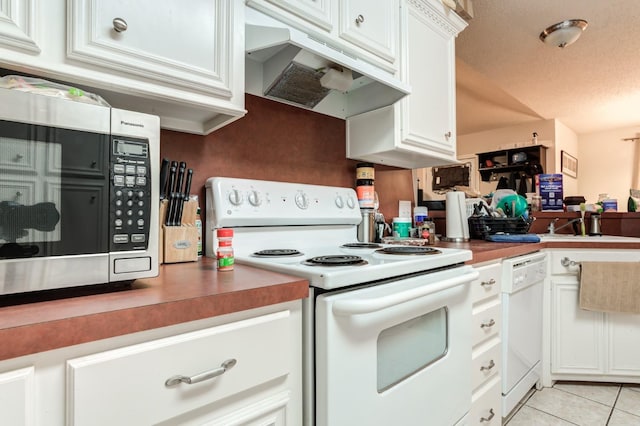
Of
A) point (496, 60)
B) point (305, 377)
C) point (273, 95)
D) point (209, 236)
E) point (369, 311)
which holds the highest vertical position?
point (496, 60)

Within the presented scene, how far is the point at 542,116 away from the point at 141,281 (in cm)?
569

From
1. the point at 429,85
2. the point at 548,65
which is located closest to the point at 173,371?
the point at 429,85

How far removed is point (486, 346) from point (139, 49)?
161 cm

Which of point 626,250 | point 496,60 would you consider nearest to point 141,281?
point 626,250

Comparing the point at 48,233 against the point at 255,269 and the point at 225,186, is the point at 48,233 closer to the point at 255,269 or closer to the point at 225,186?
the point at 255,269

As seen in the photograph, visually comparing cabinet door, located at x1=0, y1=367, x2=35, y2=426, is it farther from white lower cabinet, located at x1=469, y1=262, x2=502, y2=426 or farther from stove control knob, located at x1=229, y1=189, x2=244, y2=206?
white lower cabinet, located at x1=469, y1=262, x2=502, y2=426

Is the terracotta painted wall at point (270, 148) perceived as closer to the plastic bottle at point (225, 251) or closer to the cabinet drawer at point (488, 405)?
the plastic bottle at point (225, 251)

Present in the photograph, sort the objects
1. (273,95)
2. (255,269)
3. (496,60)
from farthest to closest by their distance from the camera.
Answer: (496,60) < (273,95) < (255,269)

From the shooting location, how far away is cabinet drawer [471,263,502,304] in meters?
1.33

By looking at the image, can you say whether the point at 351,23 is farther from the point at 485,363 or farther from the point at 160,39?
the point at 485,363

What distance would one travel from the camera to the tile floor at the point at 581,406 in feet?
5.34

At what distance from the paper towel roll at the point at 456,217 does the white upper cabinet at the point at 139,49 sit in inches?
53.6

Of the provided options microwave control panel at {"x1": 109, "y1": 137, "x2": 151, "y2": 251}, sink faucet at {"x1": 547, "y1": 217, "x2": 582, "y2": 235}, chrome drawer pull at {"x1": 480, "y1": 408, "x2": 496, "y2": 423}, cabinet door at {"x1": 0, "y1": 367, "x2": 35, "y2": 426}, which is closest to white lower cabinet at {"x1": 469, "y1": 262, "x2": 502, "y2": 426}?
chrome drawer pull at {"x1": 480, "y1": 408, "x2": 496, "y2": 423}

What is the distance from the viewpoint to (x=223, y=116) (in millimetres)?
1061
